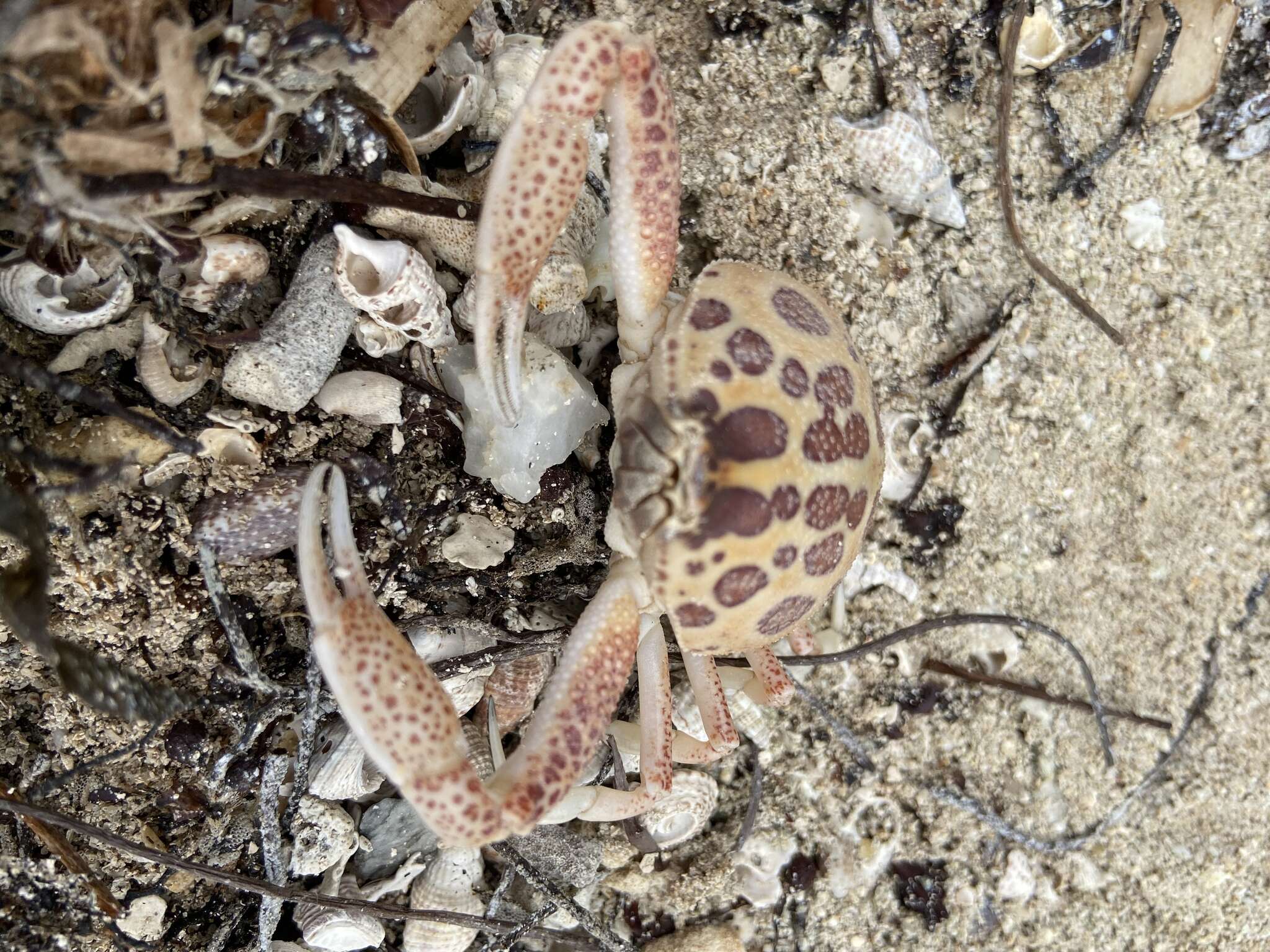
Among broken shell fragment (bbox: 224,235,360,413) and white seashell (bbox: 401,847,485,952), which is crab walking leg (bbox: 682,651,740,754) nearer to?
white seashell (bbox: 401,847,485,952)

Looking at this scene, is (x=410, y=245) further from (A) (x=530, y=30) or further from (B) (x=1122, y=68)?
(B) (x=1122, y=68)

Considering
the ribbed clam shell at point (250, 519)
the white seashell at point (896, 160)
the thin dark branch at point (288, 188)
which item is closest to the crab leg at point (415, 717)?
the ribbed clam shell at point (250, 519)

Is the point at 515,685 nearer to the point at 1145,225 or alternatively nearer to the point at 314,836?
the point at 314,836

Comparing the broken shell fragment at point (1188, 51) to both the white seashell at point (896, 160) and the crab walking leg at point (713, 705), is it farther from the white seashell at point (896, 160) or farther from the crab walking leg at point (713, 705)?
the crab walking leg at point (713, 705)

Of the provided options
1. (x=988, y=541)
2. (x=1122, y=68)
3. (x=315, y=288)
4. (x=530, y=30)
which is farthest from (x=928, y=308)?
(x=315, y=288)

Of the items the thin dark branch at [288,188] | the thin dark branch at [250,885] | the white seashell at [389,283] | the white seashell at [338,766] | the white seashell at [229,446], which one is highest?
the thin dark branch at [288,188]

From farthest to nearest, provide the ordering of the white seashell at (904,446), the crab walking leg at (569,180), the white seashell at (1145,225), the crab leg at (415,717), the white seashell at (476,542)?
1. the white seashell at (1145,225)
2. the white seashell at (904,446)
3. the white seashell at (476,542)
4. the crab walking leg at (569,180)
5. the crab leg at (415,717)

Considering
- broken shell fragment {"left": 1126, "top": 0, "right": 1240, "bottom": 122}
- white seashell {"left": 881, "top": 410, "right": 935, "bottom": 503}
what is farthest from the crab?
broken shell fragment {"left": 1126, "top": 0, "right": 1240, "bottom": 122}
